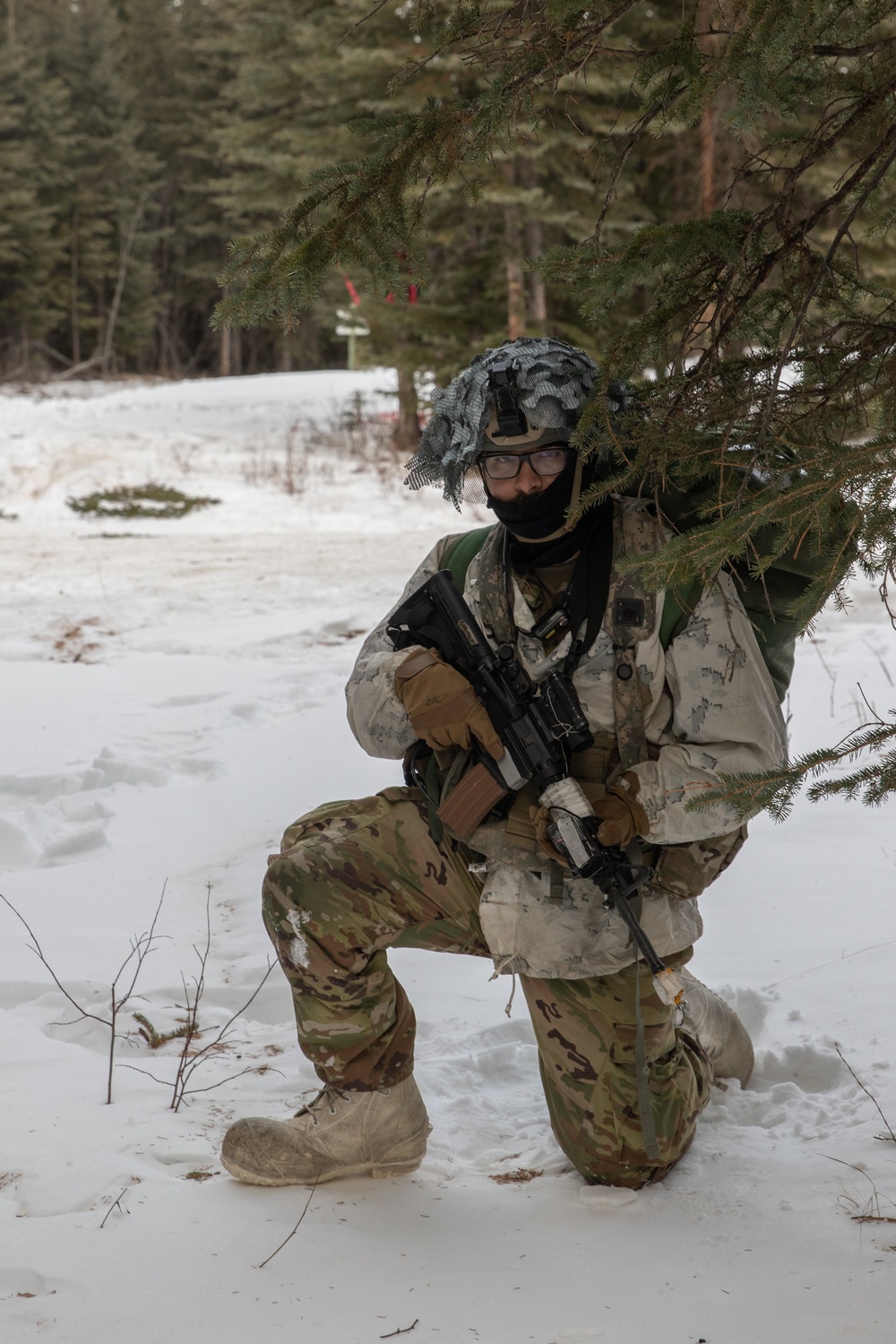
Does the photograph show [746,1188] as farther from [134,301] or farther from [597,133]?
[134,301]

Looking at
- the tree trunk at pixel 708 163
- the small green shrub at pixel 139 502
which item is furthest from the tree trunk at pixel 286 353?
the tree trunk at pixel 708 163

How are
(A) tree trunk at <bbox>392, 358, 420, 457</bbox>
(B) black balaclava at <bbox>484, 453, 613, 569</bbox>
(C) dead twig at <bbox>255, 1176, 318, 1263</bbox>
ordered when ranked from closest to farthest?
(C) dead twig at <bbox>255, 1176, 318, 1263</bbox> < (B) black balaclava at <bbox>484, 453, 613, 569</bbox> < (A) tree trunk at <bbox>392, 358, 420, 457</bbox>

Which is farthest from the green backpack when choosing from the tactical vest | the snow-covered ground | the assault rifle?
the snow-covered ground

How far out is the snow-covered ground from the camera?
214 centimetres

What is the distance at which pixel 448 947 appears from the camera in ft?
9.57

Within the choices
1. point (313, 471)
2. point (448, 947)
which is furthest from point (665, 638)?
point (313, 471)

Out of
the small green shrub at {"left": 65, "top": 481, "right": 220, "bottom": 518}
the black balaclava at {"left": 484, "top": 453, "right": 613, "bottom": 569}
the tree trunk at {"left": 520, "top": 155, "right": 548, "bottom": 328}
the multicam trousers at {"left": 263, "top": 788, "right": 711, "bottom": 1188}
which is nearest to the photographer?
the multicam trousers at {"left": 263, "top": 788, "right": 711, "bottom": 1188}

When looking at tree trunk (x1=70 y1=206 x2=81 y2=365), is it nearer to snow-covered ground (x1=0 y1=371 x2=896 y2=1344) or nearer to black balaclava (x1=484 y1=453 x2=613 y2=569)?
snow-covered ground (x1=0 y1=371 x2=896 y2=1344)

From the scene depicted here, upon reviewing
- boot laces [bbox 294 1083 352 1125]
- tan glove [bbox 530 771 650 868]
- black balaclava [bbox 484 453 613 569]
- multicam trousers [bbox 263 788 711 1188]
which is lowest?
boot laces [bbox 294 1083 352 1125]

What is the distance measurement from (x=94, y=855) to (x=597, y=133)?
10676 mm

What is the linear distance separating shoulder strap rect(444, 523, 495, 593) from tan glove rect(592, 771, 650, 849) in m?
0.72

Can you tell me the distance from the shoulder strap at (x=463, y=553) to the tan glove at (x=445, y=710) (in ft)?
1.16

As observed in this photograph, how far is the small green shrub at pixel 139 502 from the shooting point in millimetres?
13078

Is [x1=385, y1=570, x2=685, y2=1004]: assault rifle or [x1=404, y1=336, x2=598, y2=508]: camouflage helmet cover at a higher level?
[x1=404, y1=336, x2=598, y2=508]: camouflage helmet cover
